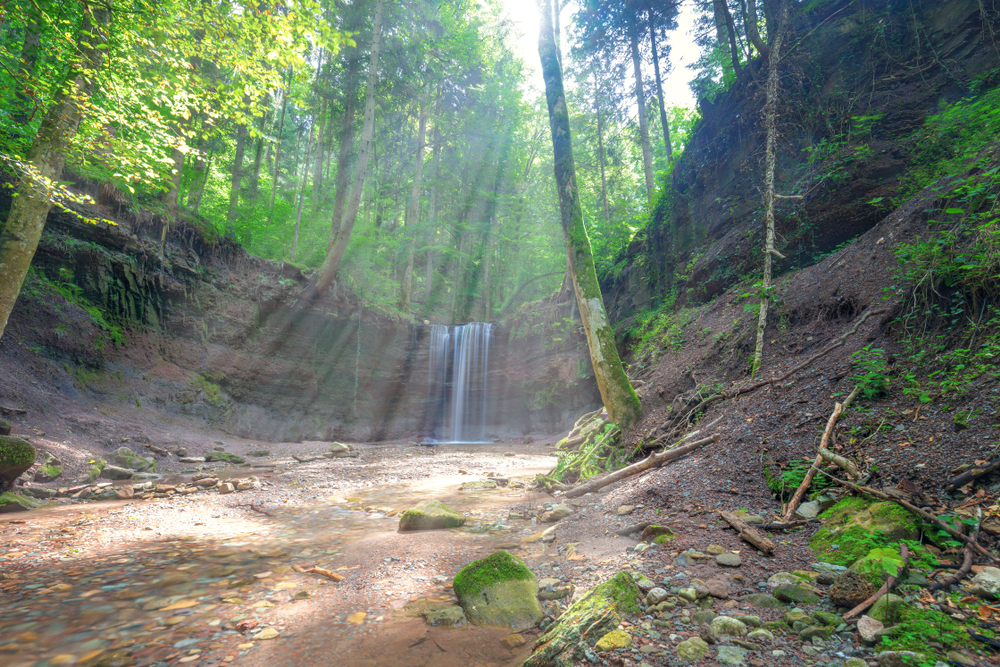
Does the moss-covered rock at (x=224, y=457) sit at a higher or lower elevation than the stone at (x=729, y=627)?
lower

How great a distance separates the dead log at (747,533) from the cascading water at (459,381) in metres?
17.7

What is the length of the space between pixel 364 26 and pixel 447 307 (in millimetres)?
16181

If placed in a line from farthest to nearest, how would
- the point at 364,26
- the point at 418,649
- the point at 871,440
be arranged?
the point at 364,26 → the point at 871,440 → the point at 418,649

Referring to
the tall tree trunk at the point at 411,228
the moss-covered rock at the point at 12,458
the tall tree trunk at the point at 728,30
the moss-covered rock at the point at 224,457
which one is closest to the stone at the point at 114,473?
the moss-covered rock at the point at 12,458

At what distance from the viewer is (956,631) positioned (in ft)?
5.86

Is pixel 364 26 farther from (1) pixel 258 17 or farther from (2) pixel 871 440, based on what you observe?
(2) pixel 871 440

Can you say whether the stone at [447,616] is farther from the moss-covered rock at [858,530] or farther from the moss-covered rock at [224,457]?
the moss-covered rock at [224,457]

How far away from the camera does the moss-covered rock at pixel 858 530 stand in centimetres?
252

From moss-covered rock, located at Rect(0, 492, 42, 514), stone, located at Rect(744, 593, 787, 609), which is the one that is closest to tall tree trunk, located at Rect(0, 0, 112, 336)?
moss-covered rock, located at Rect(0, 492, 42, 514)

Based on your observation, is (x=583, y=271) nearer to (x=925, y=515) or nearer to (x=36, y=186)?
(x=925, y=515)

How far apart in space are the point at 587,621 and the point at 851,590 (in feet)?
4.61

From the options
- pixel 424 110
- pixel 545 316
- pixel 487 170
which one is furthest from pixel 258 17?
pixel 487 170

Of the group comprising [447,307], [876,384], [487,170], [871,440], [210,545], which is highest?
[487,170]

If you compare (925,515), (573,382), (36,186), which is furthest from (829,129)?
(36,186)
